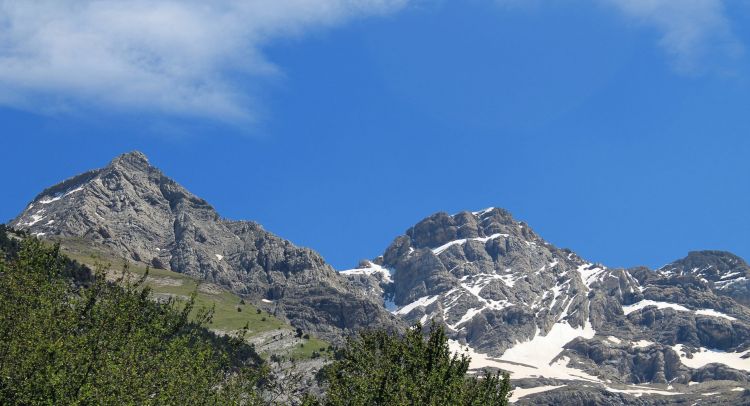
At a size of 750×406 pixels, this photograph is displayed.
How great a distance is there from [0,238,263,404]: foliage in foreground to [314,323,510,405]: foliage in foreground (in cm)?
844

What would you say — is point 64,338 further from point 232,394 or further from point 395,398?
point 395,398

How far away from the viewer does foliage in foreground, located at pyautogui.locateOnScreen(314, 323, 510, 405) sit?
6425 centimetres

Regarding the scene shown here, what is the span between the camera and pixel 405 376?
222ft

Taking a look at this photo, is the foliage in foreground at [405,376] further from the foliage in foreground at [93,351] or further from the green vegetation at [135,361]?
the foliage in foreground at [93,351]

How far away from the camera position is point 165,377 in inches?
2501

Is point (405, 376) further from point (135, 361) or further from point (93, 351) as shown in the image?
point (93, 351)

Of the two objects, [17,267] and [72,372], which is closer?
[72,372]

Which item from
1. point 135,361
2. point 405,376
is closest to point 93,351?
point 135,361

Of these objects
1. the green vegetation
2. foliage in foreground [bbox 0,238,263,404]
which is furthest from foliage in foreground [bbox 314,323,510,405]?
foliage in foreground [bbox 0,238,263,404]

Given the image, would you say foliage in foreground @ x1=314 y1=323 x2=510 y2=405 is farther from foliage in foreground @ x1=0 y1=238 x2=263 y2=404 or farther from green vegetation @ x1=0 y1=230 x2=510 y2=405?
foliage in foreground @ x1=0 y1=238 x2=263 y2=404

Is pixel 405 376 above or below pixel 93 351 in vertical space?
above

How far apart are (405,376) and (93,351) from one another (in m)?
26.5

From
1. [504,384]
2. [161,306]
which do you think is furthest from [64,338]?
[504,384]

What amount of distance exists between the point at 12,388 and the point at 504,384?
44.7 m
